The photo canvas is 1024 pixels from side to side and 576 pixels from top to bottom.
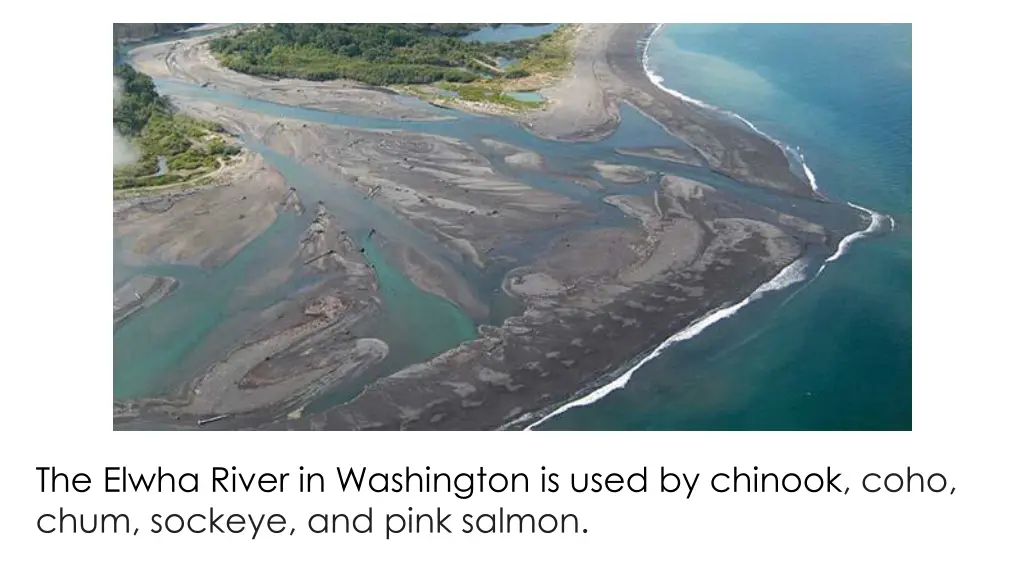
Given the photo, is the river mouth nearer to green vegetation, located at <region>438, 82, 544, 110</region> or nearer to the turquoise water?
green vegetation, located at <region>438, 82, 544, 110</region>

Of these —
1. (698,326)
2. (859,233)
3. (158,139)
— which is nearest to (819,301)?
(698,326)

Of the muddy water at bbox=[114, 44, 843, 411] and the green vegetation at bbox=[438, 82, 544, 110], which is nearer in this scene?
the muddy water at bbox=[114, 44, 843, 411]

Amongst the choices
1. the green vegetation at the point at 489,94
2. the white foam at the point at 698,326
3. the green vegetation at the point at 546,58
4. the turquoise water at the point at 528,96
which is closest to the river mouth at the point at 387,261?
the green vegetation at the point at 489,94

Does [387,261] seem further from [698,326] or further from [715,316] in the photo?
[715,316]

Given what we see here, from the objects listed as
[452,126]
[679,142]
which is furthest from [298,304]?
[679,142]

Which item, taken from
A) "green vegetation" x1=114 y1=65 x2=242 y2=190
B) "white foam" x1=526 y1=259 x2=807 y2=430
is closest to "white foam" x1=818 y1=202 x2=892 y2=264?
"white foam" x1=526 y1=259 x2=807 y2=430

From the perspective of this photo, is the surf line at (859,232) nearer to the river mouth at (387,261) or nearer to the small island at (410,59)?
the river mouth at (387,261)
